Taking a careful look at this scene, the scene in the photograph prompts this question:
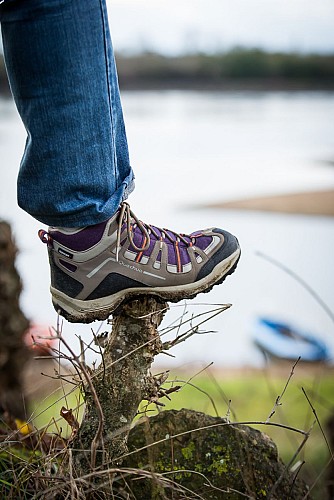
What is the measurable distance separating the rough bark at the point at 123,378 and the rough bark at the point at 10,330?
4.68 ft

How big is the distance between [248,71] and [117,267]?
17.1m

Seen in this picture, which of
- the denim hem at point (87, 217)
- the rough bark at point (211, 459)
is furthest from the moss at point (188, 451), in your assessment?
the denim hem at point (87, 217)

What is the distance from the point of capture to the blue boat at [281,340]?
6.84 metres

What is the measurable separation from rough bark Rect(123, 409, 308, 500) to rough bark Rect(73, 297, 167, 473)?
7cm

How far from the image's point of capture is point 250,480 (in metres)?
1.30

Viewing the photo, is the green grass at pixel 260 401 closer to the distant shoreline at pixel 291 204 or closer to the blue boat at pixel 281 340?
the blue boat at pixel 281 340

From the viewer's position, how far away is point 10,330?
2742 millimetres

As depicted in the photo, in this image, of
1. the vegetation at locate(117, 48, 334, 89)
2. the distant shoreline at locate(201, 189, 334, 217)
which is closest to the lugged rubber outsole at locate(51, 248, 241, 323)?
the distant shoreline at locate(201, 189, 334, 217)

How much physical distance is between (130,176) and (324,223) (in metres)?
10.1

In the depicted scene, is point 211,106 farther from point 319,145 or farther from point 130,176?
point 130,176

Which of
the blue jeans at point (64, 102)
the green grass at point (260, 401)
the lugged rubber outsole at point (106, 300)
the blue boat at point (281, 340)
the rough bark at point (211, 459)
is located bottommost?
the blue boat at point (281, 340)

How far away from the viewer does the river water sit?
7.11 m

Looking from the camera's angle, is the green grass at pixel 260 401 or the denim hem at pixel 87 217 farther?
the green grass at pixel 260 401

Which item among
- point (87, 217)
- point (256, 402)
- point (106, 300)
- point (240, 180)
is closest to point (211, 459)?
point (106, 300)
